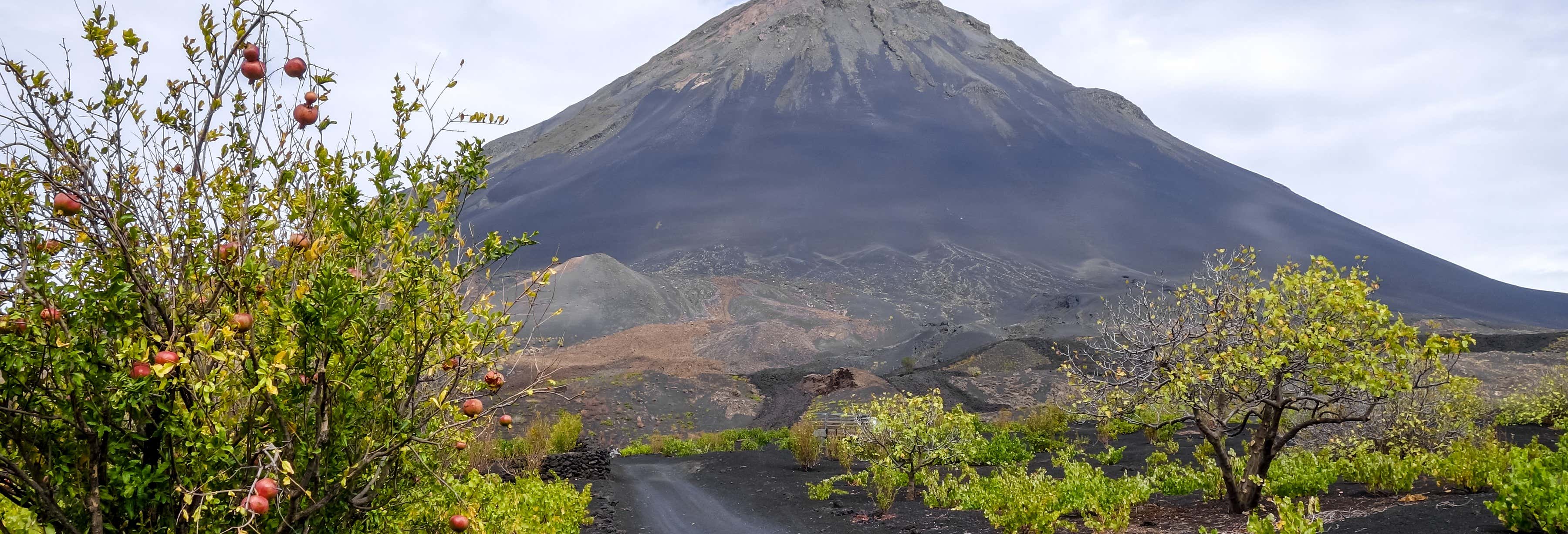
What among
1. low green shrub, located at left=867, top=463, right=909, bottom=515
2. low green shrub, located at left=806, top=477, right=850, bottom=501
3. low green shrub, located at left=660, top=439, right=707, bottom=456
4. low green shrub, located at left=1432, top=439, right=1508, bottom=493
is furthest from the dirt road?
low green shrub, located at left=1432, top=439, right=1508, bottom=493

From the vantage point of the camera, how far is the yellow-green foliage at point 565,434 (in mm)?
19625

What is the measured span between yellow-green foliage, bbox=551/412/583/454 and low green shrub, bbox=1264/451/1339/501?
14616 millimetres

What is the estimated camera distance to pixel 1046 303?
68750 mm

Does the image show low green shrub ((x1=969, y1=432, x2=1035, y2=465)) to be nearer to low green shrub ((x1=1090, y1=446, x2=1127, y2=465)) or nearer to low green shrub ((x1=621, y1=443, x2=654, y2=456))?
low green shrub ((x1=1090, y1=446, x2=1127, y2=465))

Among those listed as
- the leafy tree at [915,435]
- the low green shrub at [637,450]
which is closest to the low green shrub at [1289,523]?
the leafy tree at [915,435]

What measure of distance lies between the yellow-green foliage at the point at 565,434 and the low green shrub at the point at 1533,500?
16.9 meters

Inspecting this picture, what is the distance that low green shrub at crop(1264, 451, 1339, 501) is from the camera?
8227 mm

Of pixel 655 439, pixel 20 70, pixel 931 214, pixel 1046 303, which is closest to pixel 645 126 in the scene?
pixel 931 214

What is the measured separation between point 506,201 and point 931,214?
63.4 metres

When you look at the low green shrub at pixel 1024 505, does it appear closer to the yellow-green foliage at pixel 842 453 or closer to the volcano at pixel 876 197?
the yellow-green foliage at pixel 842 453

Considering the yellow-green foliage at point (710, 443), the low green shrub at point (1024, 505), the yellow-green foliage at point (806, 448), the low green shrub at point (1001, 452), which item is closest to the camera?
the low green shrub at point (1024, 505)

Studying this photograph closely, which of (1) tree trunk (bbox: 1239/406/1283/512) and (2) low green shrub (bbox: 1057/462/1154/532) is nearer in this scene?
(2) low green shrub (bbox: 1057/462/1154/532)

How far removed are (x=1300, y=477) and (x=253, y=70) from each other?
9.64 meters

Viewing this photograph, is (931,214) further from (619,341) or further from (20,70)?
(20,70)
